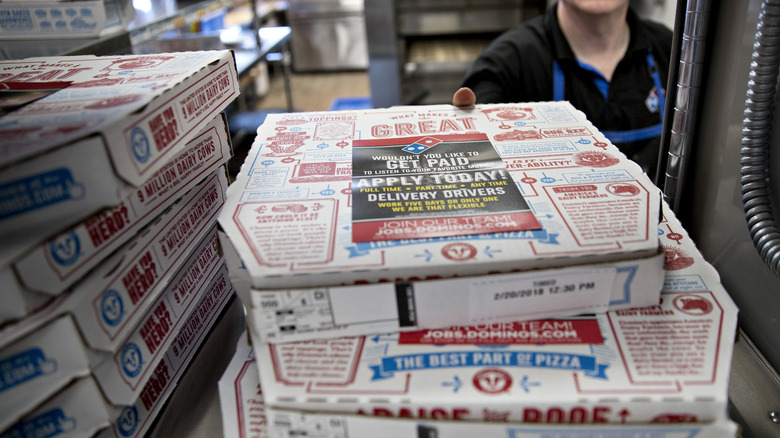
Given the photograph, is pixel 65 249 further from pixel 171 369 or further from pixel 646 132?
pixel 646 132

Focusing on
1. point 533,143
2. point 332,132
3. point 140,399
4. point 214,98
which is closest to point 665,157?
point 533,143

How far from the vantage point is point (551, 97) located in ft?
4.85

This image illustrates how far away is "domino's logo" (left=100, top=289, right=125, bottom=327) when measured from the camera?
0.45 meters

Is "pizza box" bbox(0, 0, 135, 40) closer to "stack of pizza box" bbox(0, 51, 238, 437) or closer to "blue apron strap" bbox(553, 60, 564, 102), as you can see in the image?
"stack of pizza box" bbox(0, 51, 238, 437)

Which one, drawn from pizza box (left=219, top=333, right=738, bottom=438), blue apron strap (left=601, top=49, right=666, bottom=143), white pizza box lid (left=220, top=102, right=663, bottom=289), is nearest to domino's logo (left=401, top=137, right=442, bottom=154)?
white pizza box lid (left=220, top=102, right=663, bottom=289)

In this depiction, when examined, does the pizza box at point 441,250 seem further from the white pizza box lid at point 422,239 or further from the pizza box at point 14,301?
the pizza box at point 14,301

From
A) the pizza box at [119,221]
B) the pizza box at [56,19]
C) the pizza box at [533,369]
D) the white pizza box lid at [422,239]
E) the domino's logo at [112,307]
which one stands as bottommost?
the pizza box at [533,369]

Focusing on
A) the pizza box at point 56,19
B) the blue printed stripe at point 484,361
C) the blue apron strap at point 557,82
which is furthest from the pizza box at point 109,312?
the blue apron strap at point 557,82

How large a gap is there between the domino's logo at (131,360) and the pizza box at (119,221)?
0.28 feet

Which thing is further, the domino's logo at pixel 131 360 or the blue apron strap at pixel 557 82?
the blue apron strap at pixel 557 82

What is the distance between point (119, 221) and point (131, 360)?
0.13 m

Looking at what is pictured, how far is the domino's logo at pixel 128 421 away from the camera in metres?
0.50

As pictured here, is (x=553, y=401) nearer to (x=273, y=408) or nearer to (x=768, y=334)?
(x=273, y=408)

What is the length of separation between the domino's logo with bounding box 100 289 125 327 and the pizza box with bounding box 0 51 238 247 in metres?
Result: 0.07
